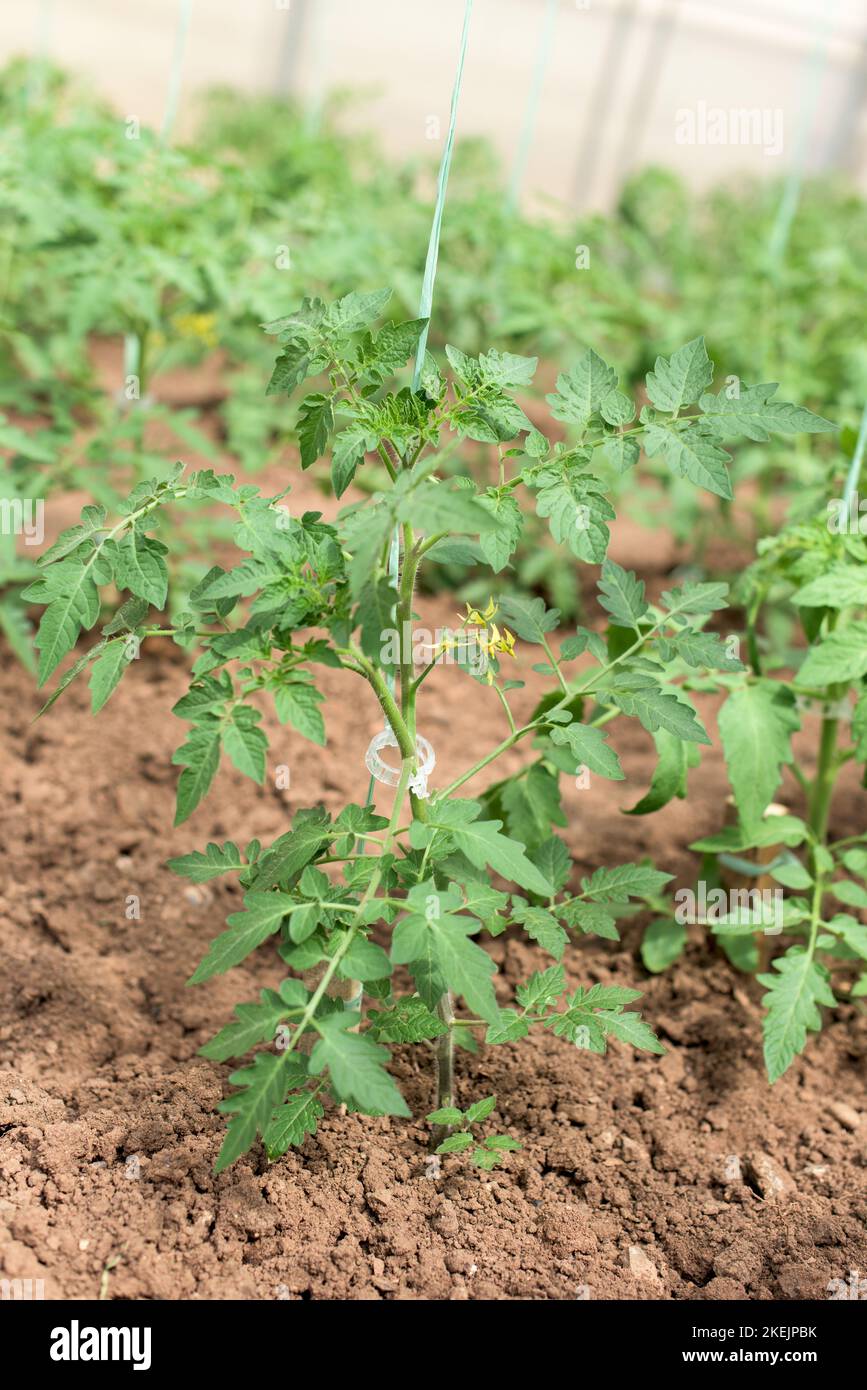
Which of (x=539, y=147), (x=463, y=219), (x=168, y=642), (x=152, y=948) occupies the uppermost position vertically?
(x=539, y=147)

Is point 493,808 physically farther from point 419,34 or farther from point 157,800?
point 419,34

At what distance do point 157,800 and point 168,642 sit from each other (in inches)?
26.8

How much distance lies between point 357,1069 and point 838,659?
1.00 m

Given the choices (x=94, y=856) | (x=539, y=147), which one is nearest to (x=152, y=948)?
(x=94, y=856)

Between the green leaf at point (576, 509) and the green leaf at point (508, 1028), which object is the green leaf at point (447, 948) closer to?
the green leaf at point (508, 1028)

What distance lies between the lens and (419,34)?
302 inches

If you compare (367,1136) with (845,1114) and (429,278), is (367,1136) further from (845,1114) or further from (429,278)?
(429,278)

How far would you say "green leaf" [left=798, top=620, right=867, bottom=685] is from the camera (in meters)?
1.88

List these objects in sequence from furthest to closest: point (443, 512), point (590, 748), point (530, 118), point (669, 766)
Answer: point (530, 118)
point (669, 766)
point (590, 748)
point (443, 512)

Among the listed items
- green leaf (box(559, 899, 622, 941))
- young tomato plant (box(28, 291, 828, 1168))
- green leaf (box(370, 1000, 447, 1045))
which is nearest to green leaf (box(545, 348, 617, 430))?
young tomato plant (box(28, 291, 828, 1168))

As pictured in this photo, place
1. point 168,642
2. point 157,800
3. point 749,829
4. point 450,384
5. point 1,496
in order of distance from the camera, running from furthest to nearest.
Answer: point 168,642, point 157,800, point 1,496, point 749,829, point 450,384

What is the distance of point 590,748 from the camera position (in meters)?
1.62

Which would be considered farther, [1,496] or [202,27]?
[202,27]

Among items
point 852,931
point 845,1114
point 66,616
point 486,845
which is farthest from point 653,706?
point 845,1114
